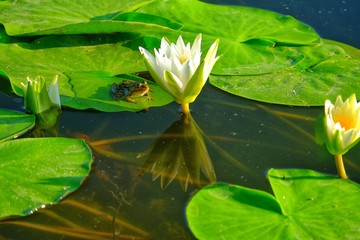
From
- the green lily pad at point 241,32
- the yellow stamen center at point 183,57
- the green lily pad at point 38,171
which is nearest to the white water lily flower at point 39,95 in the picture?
→ the green lily pad at point 38,171

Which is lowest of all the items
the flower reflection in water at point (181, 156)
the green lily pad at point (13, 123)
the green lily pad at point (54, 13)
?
the flower reflection in water at point (181, 156)

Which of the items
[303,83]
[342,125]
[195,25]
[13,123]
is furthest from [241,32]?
[13,123]

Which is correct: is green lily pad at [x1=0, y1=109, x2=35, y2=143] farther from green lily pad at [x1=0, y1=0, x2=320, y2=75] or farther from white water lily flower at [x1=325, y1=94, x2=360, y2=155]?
white water lily flower at [x1=325, y1=94, x2=360, y2=155]

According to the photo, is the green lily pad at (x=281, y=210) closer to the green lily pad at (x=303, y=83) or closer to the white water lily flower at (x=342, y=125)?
the white water lily flower at (x=342, y=125)

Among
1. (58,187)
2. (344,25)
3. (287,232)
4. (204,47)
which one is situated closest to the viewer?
(287,232)

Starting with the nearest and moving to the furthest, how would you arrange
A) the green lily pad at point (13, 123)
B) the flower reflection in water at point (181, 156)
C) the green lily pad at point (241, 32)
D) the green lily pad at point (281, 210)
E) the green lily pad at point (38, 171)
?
the green lily pad at point (281, 210) → the green lily pad at point (38, 171) → the flower reflection in water at point (181, 156) → the green lily pad at point (13, 123) → the green lily pad at point (241, 32)

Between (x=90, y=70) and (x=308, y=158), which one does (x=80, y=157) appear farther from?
(x=308, y=158)

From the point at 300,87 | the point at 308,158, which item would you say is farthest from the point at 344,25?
the point at 308,158
